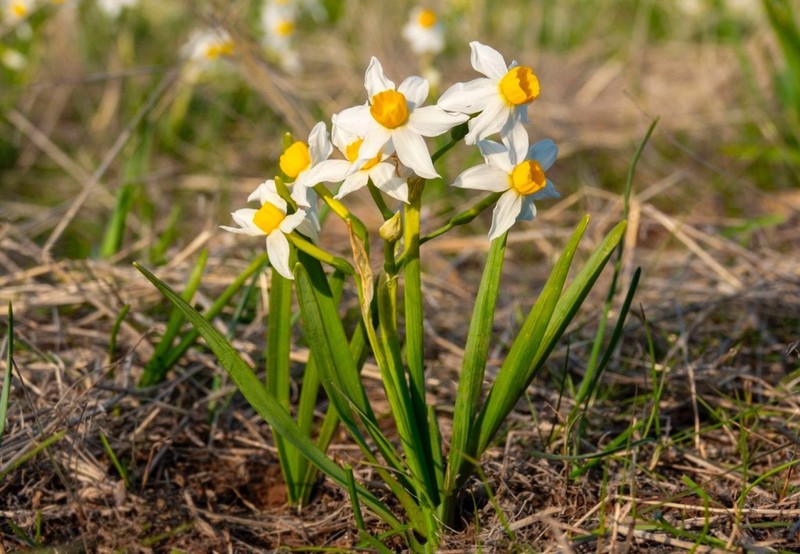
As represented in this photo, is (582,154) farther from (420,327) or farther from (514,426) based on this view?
(420,327)

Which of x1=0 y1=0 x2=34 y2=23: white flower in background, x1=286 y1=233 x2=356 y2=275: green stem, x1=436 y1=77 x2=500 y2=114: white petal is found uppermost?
x1=436 y1=77 x2=500 y2=114: white petal

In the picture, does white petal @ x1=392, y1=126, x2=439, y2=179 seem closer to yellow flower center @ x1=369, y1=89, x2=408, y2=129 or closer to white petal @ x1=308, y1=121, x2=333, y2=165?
yellow flower center @ x1=369, y1=89, x2=408, y2=129

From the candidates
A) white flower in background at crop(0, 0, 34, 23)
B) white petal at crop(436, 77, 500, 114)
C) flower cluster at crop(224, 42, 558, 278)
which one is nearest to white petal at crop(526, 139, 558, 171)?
flower cluster at crop(224, 42, 558, 278)

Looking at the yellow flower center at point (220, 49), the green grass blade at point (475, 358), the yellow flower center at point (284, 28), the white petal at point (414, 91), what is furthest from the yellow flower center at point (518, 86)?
the yellow flower center at point (284, 28)

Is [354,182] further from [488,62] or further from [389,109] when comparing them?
[488,62]

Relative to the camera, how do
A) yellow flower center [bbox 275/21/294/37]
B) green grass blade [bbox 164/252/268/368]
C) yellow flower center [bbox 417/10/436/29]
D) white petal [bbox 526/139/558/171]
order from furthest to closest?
yellow flower center [bbox 275/21/294/37] → yellow flower center [bbox 417/10/436/29] → green grass blade [bbox 164/252/268/368] → white petal [bbox 526/139/558/171]

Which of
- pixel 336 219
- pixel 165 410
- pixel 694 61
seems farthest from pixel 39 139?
pixel 694 61

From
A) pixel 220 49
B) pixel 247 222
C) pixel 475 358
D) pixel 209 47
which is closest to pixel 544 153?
pixel 475 358
